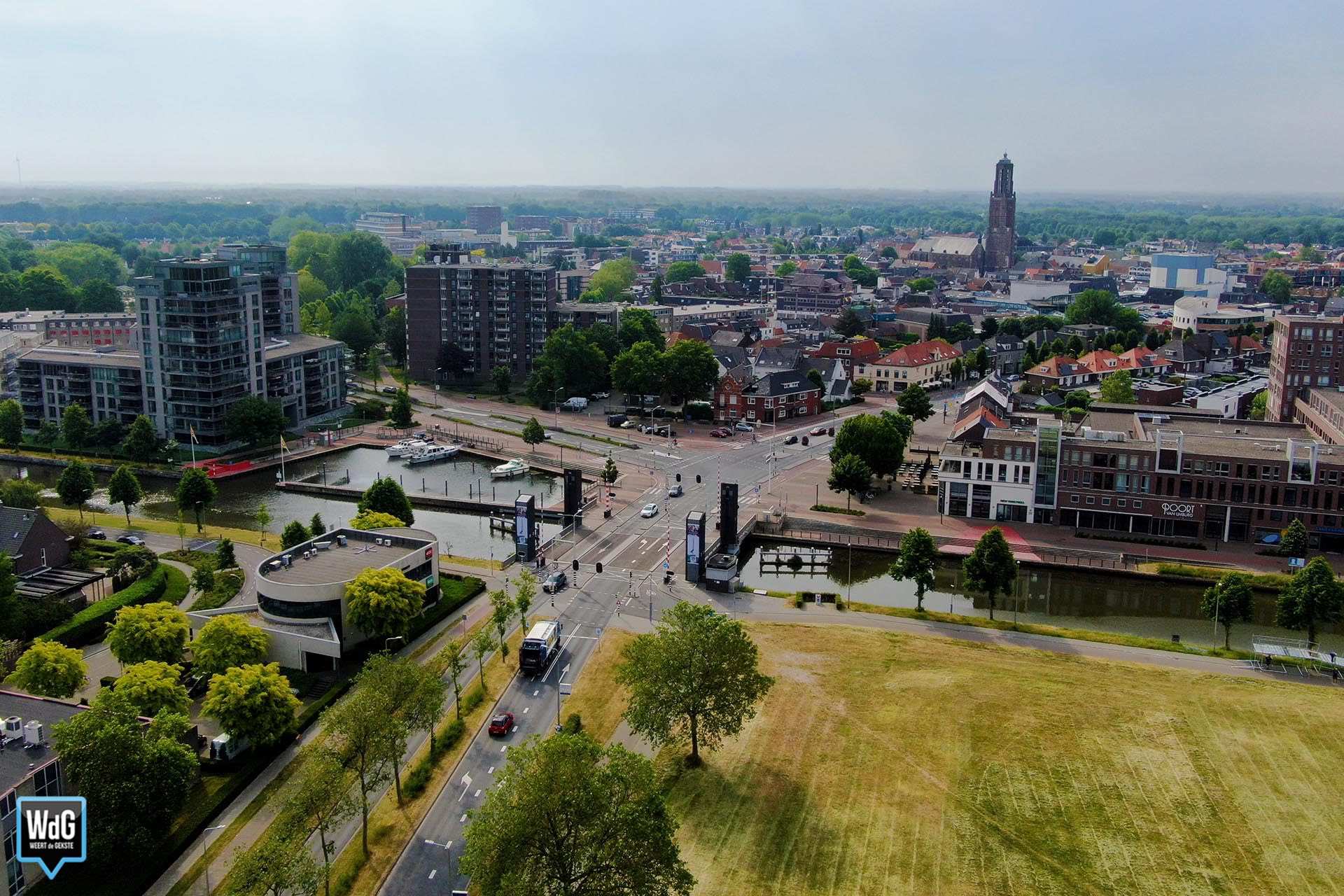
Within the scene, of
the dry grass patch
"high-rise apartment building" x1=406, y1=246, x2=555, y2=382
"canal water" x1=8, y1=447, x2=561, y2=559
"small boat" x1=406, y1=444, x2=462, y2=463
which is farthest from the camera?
"high-rise apartment building" x1=406, y1=246, x2=555, y2=382

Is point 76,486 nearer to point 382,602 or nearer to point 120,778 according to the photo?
point 382,602

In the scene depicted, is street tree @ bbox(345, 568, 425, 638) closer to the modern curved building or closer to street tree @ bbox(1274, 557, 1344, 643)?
the modern curved building

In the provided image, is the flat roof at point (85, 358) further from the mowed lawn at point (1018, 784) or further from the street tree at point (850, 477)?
the mowed lawn at point (1018, 784)

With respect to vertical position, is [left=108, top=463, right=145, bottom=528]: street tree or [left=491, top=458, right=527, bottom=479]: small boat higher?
[left=108, top=463, right=145, bottom=528]: street tree

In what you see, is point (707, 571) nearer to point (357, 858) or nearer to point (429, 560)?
point (429, 560)

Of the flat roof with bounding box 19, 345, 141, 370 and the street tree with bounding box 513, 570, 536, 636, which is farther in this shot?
the flat roof with bounding box 19, 345, 141, 370

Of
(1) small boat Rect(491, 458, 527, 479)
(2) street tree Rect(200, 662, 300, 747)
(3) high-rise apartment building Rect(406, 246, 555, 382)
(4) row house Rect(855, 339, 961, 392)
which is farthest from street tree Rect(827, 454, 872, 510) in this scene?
(3) high-rise apartment building Rect(406, 246, 555, 382)
